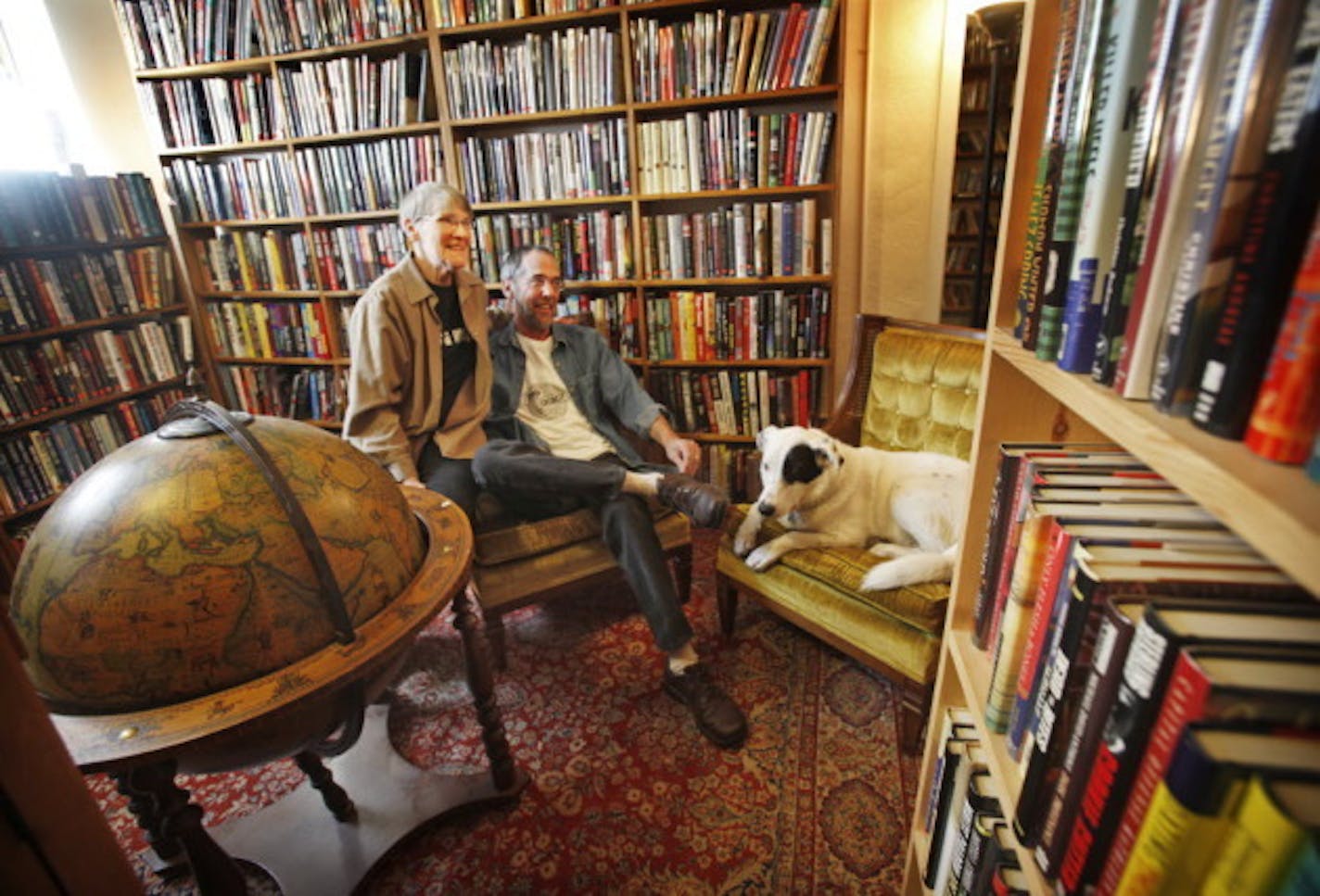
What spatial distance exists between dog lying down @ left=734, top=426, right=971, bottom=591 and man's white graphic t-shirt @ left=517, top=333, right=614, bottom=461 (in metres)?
0.73

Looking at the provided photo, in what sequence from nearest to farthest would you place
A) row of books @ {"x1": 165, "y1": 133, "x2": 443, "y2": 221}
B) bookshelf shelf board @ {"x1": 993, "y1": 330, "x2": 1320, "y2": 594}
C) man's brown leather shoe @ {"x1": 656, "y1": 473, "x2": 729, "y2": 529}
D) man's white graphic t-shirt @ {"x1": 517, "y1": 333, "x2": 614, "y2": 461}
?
bookshelf shelf board @ {"x1": 993, "y1": 330, "x2": 1320, "y2": 594}
man's brown leather shoe @ {"x1": 656, "y1": 473, "x2": 729, "y2": 529}
man's white graphic t-shirt @ {"x1": 517, "y1": 333, "x2": 614, "y2": 461}
row of books @ {"x1": 165, "y1": 133, "x2": 443, "y2": 221}

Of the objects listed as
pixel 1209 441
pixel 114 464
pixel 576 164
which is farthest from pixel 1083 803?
pixel 576 164

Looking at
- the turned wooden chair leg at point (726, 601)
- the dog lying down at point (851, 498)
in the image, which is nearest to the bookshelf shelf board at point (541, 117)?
the dog lying down at point (851, 498)

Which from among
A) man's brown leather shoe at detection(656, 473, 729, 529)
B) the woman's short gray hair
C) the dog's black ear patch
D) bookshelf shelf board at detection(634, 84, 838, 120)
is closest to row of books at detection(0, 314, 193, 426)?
the woman's short gray hair

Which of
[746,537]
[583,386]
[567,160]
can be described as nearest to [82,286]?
[567,160]

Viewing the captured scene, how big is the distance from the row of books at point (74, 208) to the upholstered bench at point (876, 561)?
3401mm

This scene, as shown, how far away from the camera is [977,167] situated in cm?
259

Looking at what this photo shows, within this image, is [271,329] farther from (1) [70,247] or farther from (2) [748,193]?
(2) [748,193]

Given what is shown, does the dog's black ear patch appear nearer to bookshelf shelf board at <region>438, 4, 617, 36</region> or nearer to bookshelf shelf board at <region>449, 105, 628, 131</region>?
bookshelf shelf board at <region>449, 105, 628, 131</region>

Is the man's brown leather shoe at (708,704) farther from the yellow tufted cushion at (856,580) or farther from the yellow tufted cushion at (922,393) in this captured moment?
the yellow tufted cushion at (922,393)

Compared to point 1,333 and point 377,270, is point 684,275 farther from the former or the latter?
point 1,333

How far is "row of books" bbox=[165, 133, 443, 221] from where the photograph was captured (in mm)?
2857

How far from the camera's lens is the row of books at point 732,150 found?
7.92ft

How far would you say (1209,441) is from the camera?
1.27 feet
